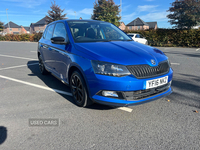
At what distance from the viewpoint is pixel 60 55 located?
3703 mm

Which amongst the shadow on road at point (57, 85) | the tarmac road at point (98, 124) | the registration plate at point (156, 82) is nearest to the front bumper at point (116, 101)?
the registration plate at point (156, 82)

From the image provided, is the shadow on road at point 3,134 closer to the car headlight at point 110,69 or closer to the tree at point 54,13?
the car headlight at point 110,69

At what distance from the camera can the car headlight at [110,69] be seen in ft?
8.40

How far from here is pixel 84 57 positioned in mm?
2859

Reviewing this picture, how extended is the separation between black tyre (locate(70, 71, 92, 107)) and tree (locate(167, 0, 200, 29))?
22215mm

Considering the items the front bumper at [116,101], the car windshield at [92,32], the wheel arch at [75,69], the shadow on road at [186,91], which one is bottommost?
the shadow on road at [186,91]

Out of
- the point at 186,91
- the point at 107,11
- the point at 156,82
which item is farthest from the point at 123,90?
the point at 107,11

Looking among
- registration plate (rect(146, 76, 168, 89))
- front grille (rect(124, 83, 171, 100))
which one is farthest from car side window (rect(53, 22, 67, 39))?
registration plate (rect(146, 76, 168, 89))

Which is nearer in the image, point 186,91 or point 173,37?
point 186,91

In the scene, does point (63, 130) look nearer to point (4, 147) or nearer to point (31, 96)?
point (4, 147)

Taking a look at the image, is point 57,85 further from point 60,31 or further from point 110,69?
point 110,69

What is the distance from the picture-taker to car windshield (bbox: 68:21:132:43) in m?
3.56

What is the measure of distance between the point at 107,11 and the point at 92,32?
106 feet

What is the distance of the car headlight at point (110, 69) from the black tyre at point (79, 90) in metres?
0.48
